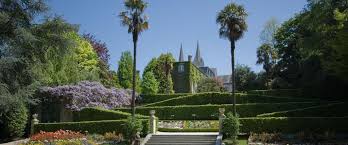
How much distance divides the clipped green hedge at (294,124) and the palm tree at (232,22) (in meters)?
5.57

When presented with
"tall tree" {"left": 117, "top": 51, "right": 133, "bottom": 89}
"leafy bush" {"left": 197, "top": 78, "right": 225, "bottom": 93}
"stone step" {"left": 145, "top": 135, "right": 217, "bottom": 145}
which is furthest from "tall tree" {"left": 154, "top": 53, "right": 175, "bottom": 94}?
"stone step" {"left": 145, "top": 135, "right": 217, "bottom": 145}

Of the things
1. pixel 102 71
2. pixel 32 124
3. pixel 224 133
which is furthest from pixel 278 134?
pixel 102 71

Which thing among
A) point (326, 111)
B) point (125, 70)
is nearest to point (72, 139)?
point (326, 111)

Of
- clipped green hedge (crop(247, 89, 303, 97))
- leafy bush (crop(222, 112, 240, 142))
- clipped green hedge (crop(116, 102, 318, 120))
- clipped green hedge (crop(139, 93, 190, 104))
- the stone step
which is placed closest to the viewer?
leafy bush (crop(222, 112, 240, 142))

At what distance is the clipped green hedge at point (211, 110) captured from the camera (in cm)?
3953

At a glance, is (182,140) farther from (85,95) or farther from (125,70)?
(125,70)

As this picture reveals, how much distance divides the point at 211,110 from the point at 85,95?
36.4 feet

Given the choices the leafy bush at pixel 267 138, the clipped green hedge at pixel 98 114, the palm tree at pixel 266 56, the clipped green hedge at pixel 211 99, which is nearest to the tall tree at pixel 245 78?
the palm tree at pixel 266 56

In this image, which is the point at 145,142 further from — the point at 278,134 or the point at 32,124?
the point at 32,124

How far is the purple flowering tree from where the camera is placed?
39375 millimetres

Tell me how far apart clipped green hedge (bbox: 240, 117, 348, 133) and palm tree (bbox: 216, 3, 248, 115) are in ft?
18.3

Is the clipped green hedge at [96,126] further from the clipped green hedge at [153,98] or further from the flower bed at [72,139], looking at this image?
the clipped green hedge at [153,98]

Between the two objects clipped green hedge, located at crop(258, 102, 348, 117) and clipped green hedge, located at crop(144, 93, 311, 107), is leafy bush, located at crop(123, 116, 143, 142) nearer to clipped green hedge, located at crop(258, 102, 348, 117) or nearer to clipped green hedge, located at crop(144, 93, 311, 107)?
clipped green hedge, located at crop(258, 102, 348, 117)

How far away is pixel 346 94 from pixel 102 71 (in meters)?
27.8
